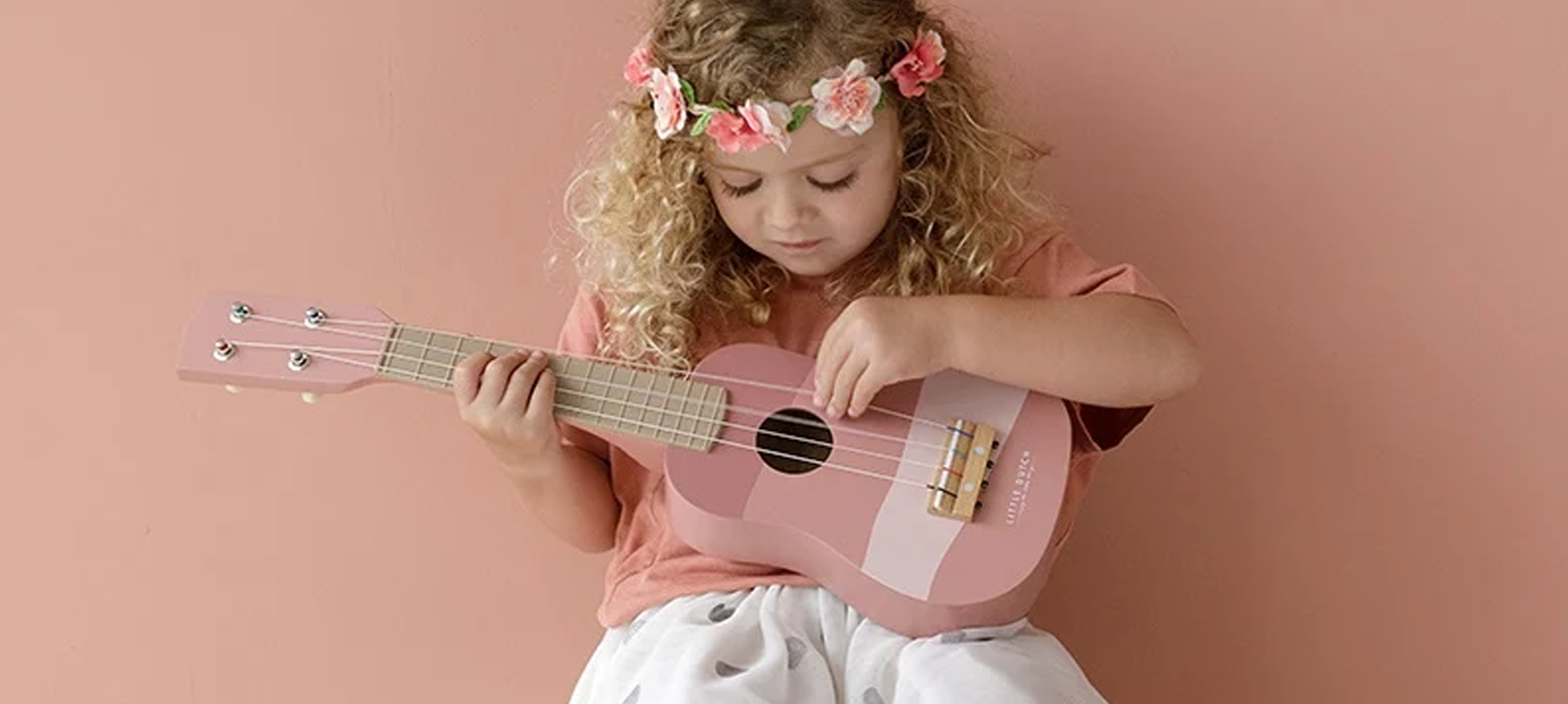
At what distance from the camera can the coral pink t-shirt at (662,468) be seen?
1.28m

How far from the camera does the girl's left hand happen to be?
119cm

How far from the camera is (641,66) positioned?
1259 mm

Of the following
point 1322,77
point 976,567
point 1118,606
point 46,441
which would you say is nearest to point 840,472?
point 976,567

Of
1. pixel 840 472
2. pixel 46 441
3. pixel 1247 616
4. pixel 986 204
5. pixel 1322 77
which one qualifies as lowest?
pixel 46 441

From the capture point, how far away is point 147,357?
1.45 m

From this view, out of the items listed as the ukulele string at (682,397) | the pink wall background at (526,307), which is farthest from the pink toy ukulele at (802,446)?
the pink wall background at (526,307)

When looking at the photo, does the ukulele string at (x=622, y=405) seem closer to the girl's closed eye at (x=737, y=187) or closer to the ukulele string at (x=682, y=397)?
the ukulele string at (x=682, y=397)

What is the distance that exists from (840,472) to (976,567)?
0.36 ft

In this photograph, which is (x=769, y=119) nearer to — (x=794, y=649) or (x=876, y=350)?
(x=876, y=350)

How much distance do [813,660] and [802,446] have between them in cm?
14

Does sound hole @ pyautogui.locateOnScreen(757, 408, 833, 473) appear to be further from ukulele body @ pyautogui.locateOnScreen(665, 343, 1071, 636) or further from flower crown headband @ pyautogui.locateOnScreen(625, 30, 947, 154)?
flower crown headband @ pyautogui.locateOnScreen(625, 30, 947, 154)

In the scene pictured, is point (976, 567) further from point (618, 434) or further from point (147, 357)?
point (147, 357)

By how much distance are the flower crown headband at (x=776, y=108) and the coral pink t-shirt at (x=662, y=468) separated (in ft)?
0.54

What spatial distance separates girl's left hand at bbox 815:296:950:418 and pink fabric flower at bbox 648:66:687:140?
0.55 feet
